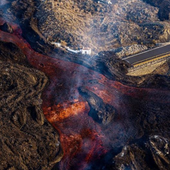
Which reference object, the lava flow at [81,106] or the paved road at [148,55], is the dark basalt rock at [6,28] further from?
the paved road at [148,55]

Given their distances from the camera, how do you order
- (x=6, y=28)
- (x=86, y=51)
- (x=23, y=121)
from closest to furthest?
(x=23, y=121) < (x=6, y=28) < (x=86, y=51)

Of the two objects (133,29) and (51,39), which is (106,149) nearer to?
(51,39)

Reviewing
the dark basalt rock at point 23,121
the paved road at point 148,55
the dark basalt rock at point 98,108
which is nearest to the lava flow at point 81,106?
the dark basalt rock at point 98,108

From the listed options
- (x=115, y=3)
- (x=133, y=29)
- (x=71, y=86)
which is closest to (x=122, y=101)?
(x=71, y=86)

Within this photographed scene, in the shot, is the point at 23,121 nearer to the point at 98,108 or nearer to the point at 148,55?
the point at 98,108

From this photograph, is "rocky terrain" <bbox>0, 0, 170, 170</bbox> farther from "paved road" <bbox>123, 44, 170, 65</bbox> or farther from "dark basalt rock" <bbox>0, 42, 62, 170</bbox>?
"paved road" <bbox>123, 44, 170, 65</bbox>

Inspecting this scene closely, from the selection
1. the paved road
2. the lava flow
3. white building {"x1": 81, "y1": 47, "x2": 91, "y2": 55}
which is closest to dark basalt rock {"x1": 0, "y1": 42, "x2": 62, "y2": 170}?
the lava flow

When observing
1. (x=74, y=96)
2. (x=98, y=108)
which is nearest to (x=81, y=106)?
(x=74, y=96)
